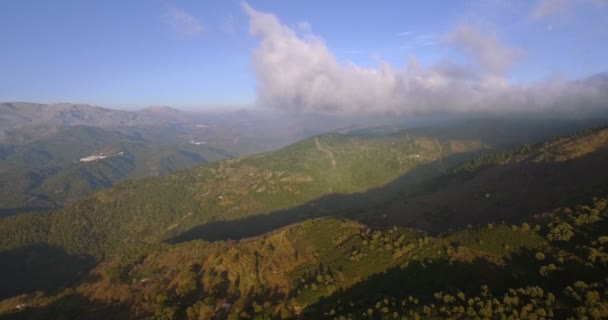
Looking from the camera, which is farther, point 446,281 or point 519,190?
point 519,190

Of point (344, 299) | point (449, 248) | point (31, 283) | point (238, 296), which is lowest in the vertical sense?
point (31, 283)

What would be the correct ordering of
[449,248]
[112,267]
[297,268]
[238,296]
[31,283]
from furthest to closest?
1. [31,283]
2. [112,267]
3. [297,268]
4. [238,296]
5. [449,248]

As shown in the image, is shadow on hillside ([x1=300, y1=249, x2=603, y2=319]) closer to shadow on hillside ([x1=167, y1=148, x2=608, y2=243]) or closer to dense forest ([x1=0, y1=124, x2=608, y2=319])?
dense forest ([x1=0, y1=124, x2=608, y2=319])

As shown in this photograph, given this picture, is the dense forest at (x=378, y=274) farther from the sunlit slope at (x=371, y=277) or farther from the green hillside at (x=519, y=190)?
the green hillside at (x=519, y=190)

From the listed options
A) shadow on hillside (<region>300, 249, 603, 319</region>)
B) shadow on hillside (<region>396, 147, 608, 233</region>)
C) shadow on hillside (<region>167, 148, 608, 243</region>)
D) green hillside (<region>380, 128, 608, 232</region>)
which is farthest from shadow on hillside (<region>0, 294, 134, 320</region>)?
shadow on hillside (<region>396, 147, 608, 233</region>)

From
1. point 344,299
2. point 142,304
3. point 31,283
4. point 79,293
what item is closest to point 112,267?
point 79,293

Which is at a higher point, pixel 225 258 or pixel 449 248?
pixel 449 248

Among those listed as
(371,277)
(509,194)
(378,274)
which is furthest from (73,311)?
(509,194)

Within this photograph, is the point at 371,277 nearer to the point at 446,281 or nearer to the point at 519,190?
the point at 446,281

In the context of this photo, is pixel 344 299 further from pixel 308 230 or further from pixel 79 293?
pixel 79 293
